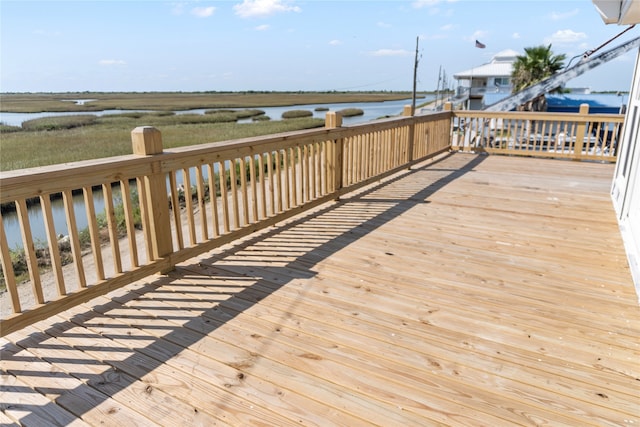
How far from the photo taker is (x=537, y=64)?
83.6ft

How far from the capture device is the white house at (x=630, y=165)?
120 inches

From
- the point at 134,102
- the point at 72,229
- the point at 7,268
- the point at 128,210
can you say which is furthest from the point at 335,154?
the point at 134,102

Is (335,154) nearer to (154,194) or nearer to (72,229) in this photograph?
(154,194)

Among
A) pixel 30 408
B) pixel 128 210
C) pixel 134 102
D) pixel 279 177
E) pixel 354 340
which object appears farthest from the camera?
pixel 134 102

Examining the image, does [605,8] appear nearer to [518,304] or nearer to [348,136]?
[348,136]

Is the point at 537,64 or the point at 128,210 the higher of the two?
the point at 537,64

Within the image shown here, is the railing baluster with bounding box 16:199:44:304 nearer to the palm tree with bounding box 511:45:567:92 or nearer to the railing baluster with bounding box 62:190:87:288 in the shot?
the railing baluster with bounding box 62:190:87:288

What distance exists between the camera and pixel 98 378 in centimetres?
182

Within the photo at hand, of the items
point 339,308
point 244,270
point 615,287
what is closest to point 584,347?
point 615,287

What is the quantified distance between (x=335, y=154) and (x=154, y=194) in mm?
2337

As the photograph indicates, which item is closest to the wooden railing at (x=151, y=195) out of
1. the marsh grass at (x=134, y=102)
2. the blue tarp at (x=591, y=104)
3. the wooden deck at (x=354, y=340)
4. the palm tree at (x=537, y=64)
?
the wooden deck at (x=354, y=340)

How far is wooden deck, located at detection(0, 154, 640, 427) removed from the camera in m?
1.64

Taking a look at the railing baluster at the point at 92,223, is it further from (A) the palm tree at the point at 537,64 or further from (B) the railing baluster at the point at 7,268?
(A) the palm tree at the point at 537,64

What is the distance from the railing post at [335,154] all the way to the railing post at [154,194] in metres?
2.12
